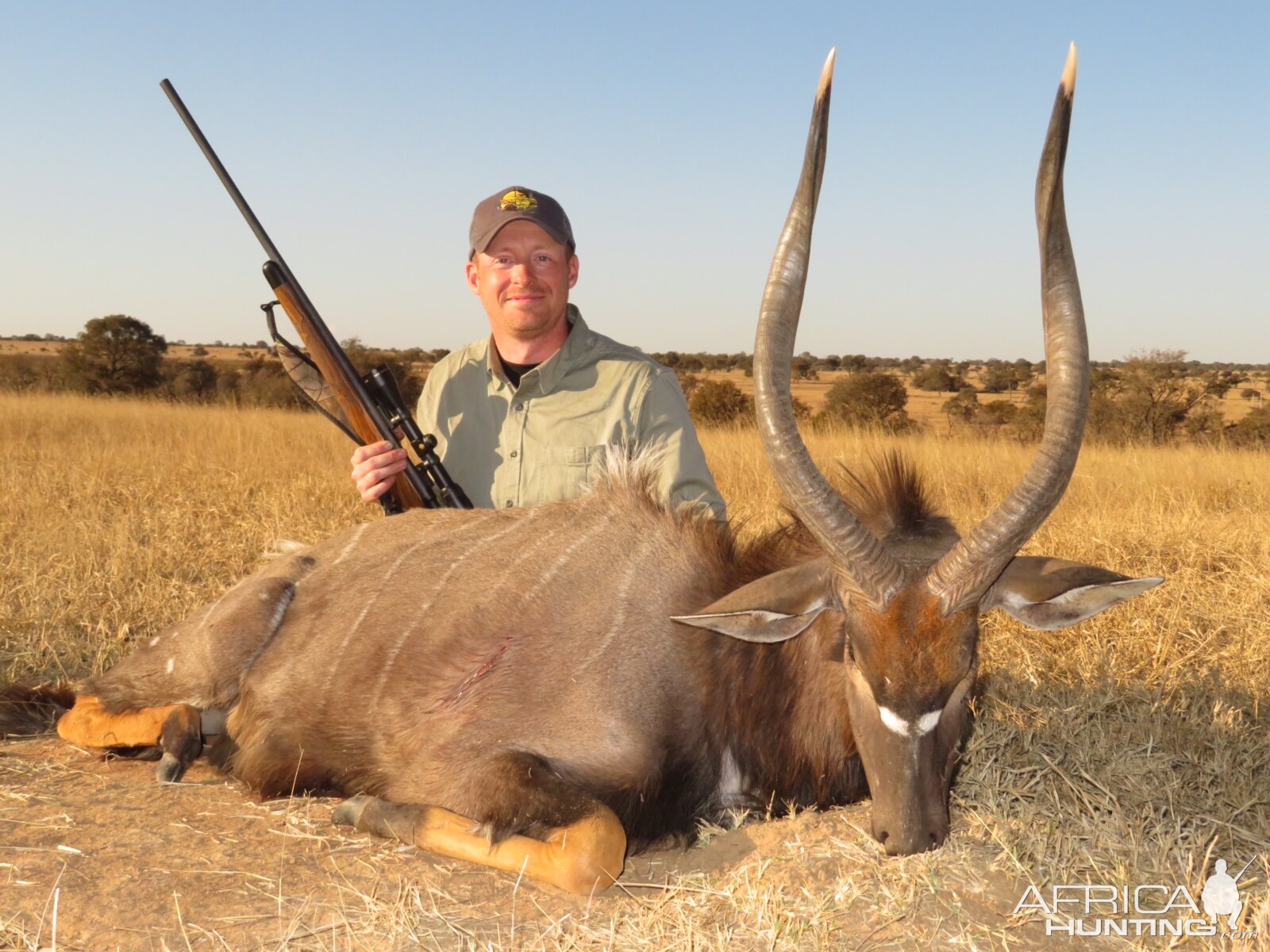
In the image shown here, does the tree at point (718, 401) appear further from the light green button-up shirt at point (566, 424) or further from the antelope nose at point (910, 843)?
the antelope nose at point (910, 843)

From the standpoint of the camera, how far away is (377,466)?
187 inches

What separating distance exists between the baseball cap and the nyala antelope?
151 cm

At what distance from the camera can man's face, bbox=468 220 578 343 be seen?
195 inches

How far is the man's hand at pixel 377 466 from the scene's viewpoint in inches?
187

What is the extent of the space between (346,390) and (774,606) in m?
2.91

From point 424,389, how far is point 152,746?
2.14m

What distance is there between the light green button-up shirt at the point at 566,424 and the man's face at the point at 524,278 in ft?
0.56

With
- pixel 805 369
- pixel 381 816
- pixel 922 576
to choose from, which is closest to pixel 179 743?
pixel 381 816

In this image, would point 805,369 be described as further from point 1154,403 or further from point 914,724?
point 914,724

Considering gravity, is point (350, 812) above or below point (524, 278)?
below

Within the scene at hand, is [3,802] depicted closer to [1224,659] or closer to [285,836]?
[285,836]

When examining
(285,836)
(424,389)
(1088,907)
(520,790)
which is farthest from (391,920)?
(424,389)

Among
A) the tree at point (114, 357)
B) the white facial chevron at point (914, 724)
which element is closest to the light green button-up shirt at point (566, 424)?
the white facial chevron at point (914, 724)

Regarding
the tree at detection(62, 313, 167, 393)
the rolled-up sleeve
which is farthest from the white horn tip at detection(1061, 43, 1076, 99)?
the tree at detection(62, 313, 167, 393)
